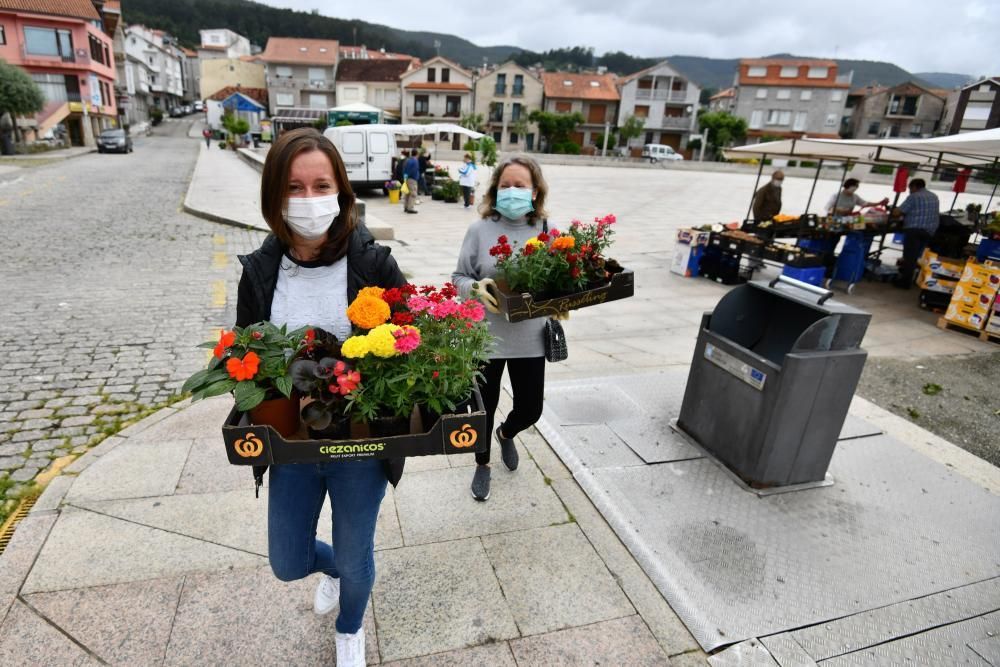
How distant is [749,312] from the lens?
409 cm

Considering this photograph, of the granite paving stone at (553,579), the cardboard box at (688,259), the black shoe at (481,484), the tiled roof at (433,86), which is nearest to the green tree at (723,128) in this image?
the tiled roof at (433,86)

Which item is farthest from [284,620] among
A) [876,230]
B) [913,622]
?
[876,230]

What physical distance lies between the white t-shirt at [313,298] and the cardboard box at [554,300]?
3.06 ft

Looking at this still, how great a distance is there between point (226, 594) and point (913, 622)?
124 inches

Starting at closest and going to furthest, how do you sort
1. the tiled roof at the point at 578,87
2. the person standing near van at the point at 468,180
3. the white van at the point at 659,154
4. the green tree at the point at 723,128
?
the person standing near van at the point at 468,180 < the white van at the point at 659,154 < the green tree at the point at 723,128 < the tiled roof at the point at 578,87

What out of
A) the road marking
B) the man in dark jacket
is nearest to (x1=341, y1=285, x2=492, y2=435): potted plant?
the road marking

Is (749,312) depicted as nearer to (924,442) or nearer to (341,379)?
(924,442)

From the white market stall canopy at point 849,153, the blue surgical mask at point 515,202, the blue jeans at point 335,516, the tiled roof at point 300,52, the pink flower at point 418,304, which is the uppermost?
the tiled roof at point 300,52

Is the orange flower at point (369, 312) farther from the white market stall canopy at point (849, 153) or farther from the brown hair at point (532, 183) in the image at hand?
the white market stall canopy at point (849, 153)

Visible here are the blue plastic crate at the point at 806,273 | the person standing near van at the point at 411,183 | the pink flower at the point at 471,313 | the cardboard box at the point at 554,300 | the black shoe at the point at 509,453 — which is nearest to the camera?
the pink flower at the point at 471,313

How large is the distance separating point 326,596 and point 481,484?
1111mm

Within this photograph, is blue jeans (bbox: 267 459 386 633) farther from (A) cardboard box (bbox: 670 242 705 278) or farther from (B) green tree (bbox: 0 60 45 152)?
(B) green tree (bbox: 0 60 45 152)

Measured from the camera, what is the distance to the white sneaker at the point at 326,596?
2.46 m

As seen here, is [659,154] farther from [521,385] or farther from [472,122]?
[521,385]
